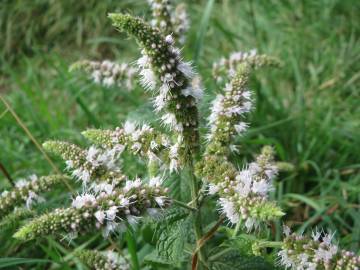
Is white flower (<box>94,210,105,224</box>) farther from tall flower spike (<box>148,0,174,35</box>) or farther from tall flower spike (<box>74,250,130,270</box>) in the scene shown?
tall flower spike (<box>148,0,174,35</box>)

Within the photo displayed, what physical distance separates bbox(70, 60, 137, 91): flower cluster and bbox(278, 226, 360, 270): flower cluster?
1563mm

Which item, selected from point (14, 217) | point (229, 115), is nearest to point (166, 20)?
point (229, 115)

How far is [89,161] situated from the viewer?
6.92ft

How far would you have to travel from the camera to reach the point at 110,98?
4.82 meters

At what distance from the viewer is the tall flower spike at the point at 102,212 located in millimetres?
1662

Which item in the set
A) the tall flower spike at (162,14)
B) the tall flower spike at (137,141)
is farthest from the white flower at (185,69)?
the tall flower spike at (162,14)

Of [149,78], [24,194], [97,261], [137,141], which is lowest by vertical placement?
[97,261]

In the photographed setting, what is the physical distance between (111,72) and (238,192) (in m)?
1.60

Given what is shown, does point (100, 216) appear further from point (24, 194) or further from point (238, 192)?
point (24, 194)

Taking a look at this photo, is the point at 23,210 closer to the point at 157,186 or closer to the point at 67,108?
the point at 157,186

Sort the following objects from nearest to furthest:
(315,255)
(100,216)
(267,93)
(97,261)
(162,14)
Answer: (100,216) < (315,255) < (97,261) < (162,14) < (267,93)

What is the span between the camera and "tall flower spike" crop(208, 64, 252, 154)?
2154mm

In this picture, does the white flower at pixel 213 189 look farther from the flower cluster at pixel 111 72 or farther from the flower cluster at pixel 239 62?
the flower cluster at pixel 111 72

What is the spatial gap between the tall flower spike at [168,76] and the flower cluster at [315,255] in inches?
19.8
